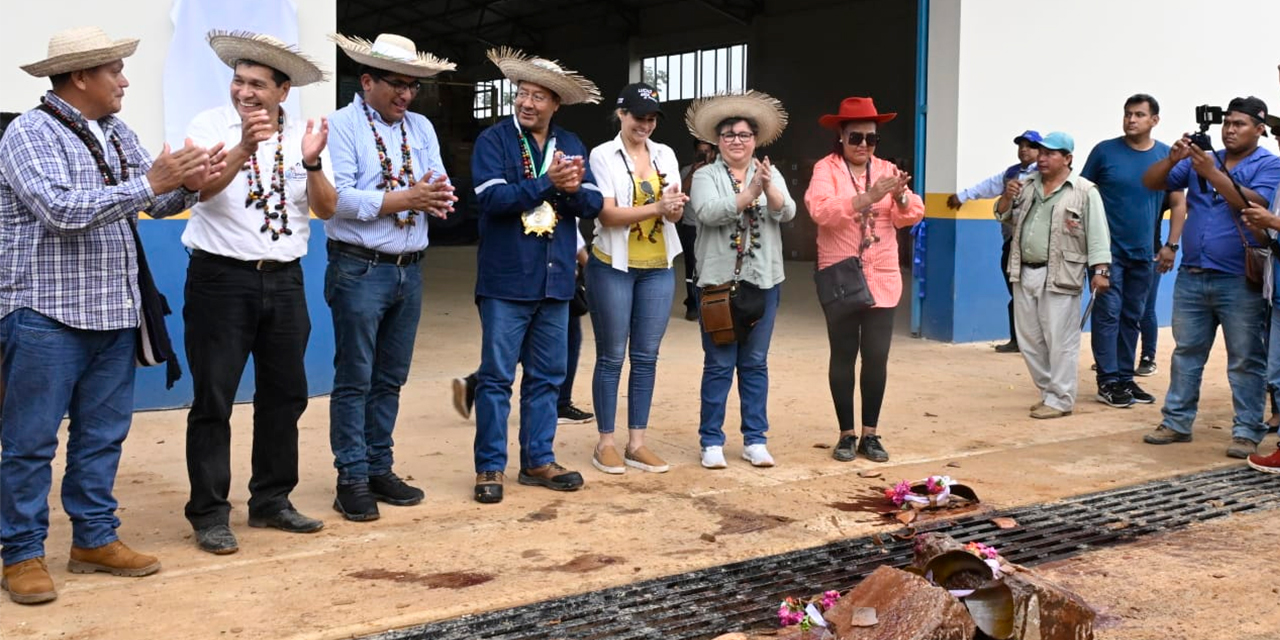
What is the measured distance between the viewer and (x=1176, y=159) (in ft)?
22.6

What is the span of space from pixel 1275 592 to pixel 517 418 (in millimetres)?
4239

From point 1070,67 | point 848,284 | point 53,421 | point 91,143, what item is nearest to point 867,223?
point 848,284

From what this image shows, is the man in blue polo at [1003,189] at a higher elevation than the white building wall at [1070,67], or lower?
lower

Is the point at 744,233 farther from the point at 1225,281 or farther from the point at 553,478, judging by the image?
the point at 1225,281

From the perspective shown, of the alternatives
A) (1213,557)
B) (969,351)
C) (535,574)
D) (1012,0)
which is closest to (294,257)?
(535,574)

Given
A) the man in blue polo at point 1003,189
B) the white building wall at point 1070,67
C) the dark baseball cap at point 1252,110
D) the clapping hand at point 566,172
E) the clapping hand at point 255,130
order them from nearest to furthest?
1. the clapping hand at point 255,130
2. the clapping hand at point 566,172
3. the dark baseball cap at point 1252,110
4. the man in blue polo at point 1003,189
5. the white building wall at point 1070,67

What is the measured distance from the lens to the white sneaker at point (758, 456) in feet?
20.5

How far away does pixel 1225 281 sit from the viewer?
265 inches

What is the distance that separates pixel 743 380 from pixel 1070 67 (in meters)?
6.18

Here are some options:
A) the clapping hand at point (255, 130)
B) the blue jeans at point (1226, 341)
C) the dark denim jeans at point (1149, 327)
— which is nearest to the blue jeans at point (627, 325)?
the clapping hand at point (255, 130)

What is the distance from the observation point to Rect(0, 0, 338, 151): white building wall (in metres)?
6.70

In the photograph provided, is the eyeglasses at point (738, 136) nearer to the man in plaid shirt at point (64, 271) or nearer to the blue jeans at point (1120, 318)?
the man in plaid shirt at point (64, 271)

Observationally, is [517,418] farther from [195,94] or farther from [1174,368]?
[1174,368]

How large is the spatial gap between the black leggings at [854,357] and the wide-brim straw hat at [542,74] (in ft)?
5.97
